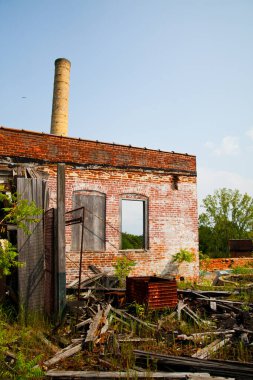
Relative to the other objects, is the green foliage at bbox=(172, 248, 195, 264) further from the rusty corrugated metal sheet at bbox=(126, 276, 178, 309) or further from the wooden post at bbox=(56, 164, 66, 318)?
the wooden post at bbox=(56, 164, 66, 318)

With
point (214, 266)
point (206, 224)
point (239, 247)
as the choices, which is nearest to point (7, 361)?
point (214, 266)

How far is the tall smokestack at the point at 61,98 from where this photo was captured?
58.3ft

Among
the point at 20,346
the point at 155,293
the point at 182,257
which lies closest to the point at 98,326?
the point at 20,346

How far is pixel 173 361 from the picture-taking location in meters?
4.47

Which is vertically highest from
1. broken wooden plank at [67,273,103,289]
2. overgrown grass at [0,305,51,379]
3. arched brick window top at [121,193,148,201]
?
arched brick window top at [121,193,148,201]

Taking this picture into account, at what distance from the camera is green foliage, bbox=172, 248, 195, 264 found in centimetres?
1248

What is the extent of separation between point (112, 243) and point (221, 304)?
190 inches

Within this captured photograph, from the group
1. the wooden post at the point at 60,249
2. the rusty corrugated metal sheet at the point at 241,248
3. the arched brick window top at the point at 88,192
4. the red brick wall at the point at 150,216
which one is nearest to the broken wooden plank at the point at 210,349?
the wooden post at the point at 60,249

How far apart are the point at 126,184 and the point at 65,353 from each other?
780 centimetres

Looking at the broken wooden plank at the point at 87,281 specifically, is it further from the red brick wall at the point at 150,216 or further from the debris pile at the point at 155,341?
the debris pile at the point at 155,341

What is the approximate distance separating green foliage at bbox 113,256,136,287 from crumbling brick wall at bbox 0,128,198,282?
27 centimetres

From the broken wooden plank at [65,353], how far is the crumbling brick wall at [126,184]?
562 cm

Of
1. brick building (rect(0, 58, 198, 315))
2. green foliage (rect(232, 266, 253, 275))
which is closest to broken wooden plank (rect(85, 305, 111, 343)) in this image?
brick building (rect(0, 58, 198, 315))

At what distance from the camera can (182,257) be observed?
41.1 feet
